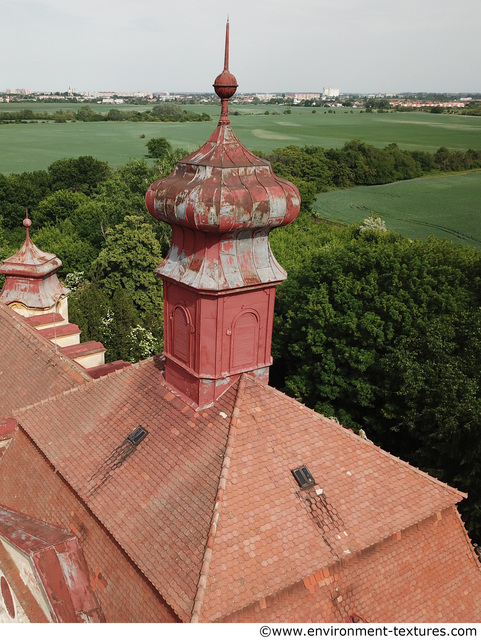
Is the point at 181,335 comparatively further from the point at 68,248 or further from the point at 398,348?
the point at 68,248

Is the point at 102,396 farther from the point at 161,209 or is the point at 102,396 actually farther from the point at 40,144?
the point at 40,144

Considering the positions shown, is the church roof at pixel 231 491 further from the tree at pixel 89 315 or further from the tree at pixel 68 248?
the tree at pixel 68 248

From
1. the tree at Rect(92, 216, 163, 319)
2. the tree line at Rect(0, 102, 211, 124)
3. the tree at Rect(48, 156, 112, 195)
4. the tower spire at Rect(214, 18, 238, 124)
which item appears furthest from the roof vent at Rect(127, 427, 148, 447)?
the tree line at Rect(0, 102, 211, 124)

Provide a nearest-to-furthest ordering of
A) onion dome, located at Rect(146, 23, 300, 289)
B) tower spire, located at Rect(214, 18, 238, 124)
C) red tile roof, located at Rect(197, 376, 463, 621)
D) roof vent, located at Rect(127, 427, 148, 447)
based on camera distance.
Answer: red tile roof, located at Rect(197, 376, 463, 621) < onion dome, located at Rect(146, 23, 300, 289) < tower spire, located at Rect(214, 18, 238, 124) < roof vent, located at Rect(127, 427, 148, 447)

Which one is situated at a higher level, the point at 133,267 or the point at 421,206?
the point at 421,206

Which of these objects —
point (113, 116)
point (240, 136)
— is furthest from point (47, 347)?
point (113, 116)

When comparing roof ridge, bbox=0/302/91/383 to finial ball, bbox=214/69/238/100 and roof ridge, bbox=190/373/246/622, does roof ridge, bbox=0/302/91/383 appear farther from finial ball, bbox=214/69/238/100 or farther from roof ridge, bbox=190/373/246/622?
finial ball, bbox=214/69/238/100
